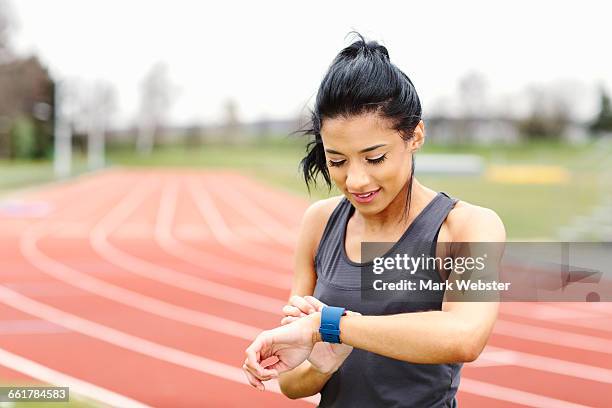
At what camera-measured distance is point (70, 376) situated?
5578mm

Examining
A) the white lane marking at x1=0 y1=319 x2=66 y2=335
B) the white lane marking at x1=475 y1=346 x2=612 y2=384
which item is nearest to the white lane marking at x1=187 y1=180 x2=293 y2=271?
the white lane marking at x1=0 y1=319 x2=66 y2=335

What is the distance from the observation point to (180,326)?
7.13 meters

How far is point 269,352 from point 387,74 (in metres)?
0.56

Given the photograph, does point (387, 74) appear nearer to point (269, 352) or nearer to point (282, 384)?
point (269, 352)

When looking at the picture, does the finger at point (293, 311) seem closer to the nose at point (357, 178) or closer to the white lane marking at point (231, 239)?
the nose at point (357, 178)

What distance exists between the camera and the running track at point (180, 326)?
5414 millimetres

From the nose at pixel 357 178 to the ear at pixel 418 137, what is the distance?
0.46ft

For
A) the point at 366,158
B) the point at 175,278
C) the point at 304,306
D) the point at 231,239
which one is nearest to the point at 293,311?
the point at 304,306

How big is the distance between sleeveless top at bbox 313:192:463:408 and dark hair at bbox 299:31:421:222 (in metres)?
0.18

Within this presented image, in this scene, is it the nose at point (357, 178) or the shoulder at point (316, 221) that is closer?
the nose at point (357, 178)

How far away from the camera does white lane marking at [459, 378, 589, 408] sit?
520cm

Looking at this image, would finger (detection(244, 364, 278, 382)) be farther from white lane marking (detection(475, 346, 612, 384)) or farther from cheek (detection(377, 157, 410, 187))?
white lane marking (detection(475, 346, 612, 384))

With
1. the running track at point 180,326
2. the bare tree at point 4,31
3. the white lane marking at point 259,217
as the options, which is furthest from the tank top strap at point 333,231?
the bare tree at point 4,31

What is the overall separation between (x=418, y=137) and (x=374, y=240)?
0.22 meters
